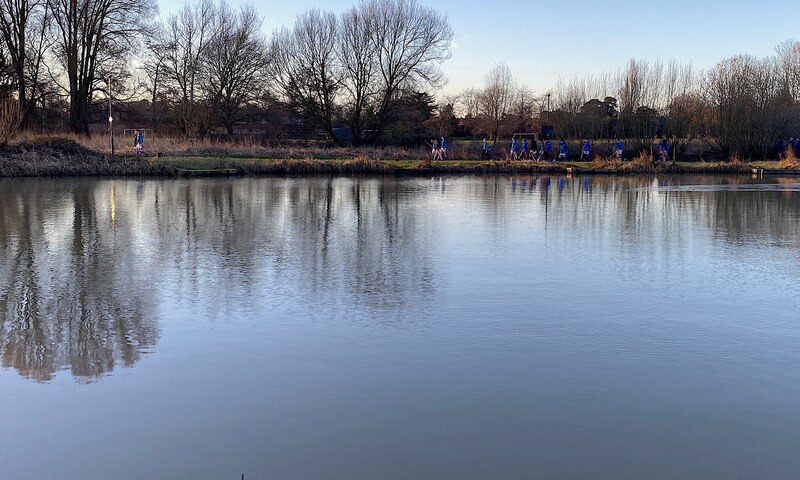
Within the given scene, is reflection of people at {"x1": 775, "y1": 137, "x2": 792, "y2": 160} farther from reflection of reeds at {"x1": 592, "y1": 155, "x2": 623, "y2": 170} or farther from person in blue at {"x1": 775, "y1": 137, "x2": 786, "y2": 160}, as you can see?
reflection of reeds at {"x1": 592, "y1": 155, "x2": 623, "y2": 170}

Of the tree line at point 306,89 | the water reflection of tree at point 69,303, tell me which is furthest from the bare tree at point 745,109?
the water reflection of tree at point 69,303

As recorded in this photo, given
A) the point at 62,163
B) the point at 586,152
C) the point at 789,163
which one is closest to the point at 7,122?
the point at 62,163

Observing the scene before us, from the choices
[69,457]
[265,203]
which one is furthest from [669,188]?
[69,457]

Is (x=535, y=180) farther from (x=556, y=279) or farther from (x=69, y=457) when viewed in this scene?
(x=69, y=457)

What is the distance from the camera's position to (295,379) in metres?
5.51

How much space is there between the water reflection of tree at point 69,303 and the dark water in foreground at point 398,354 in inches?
1.3

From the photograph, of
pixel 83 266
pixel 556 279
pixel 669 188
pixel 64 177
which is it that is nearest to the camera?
pixel 556 279

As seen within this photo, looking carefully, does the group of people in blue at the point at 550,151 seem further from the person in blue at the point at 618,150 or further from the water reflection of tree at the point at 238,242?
the water reflection of tree at the point at 238,242

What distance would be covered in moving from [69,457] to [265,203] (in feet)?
45.2

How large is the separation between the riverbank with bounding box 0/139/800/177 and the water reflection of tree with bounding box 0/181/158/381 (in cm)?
1456

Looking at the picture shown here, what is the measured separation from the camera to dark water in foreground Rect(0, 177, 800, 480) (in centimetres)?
430

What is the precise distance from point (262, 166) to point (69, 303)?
2258cm

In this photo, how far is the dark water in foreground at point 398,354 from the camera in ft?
14.1

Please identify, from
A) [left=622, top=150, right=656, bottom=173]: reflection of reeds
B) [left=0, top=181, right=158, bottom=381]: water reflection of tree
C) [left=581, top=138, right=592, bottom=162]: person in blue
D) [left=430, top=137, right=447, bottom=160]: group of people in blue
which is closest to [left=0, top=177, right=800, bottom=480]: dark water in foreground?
[left=0, top=181, right=158, bottom=381]: water reflection of tree
